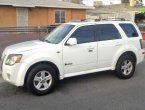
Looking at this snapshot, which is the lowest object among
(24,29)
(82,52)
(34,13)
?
(82,52)

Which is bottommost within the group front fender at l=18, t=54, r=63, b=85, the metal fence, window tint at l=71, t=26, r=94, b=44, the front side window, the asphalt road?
the asphalt road

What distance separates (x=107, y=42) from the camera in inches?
297

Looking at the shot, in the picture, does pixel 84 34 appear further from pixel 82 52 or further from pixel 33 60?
pixel 33 60

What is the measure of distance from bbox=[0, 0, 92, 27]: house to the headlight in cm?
1687

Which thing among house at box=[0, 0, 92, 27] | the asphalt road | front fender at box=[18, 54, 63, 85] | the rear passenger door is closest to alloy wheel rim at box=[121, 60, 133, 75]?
the asphalt road

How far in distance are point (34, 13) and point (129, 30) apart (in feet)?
58.4

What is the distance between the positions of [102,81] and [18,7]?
17741 mm

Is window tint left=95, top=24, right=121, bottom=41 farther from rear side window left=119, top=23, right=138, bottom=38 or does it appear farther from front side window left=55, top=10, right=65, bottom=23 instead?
front side window left=55, top=10, right=65, bottom=23

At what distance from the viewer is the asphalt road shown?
5.66 m

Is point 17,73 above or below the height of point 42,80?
above

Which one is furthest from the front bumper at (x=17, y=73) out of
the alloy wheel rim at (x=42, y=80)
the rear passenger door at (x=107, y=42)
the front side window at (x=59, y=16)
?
the front side window at (x=59, y=16)

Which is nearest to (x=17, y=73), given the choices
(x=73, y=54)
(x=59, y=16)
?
(x=73, y=54)

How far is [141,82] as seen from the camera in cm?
755

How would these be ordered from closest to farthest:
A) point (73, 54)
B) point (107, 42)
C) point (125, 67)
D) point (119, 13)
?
point (73, 54)
point (107, 42)
point (125, 67)
point (119, 13)
